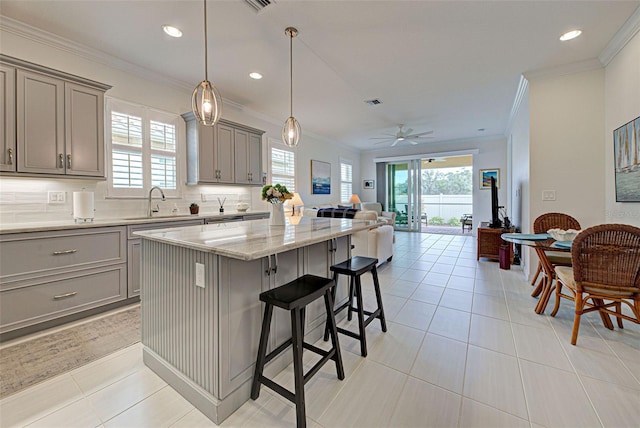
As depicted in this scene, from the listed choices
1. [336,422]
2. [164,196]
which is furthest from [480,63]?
[164,196]

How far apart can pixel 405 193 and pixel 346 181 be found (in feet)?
6.60

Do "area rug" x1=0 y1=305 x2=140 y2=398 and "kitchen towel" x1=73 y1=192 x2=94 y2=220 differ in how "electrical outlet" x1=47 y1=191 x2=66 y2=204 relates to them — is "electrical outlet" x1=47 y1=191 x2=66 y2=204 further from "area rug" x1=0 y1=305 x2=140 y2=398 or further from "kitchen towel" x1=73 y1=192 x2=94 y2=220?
"area rug" x1=0 y1=305 x2=140 y2=398

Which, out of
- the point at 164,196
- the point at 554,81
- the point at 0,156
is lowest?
the point at 164,196

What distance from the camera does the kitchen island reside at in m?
1.45

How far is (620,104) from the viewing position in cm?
286

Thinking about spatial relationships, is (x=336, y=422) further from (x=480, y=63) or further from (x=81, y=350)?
(x=480, y=63)

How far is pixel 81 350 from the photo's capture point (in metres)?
2.11

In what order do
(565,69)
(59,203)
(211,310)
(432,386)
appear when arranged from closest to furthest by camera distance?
(211,310) → (432,386) → (59,203) → (565,69)

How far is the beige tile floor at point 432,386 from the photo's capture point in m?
1.46

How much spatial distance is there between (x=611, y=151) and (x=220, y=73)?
4833 millimetres

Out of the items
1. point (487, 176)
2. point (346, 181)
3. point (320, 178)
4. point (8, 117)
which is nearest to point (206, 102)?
point (8, 117)

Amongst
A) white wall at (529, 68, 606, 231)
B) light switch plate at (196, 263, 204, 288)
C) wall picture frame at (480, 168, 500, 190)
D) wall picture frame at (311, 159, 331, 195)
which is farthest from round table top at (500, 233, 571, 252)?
wall picture frame at (480, 168, 500, 190)

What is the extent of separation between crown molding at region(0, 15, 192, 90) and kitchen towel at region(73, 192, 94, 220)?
155 cm

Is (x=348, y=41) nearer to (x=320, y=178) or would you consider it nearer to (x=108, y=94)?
(x=108, y=94)
